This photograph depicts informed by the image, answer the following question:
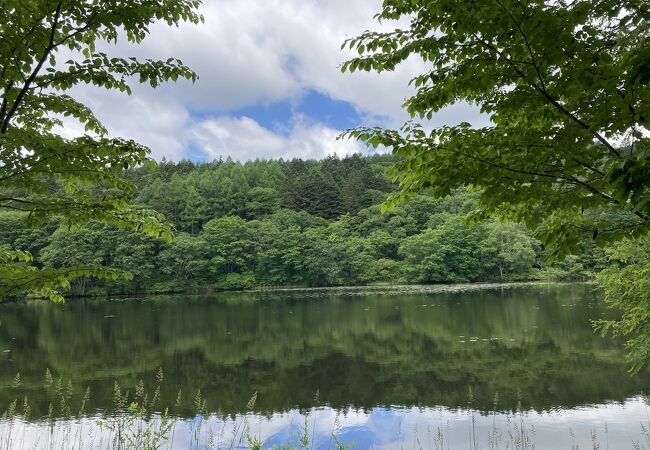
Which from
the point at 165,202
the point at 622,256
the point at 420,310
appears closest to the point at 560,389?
the point at 622,256

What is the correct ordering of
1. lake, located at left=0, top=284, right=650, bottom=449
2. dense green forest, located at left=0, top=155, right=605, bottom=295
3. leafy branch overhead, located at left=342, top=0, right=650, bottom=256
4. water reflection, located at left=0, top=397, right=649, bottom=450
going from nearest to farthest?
leafy branch overhead, located at left=342, top=0, right=650, bottom=256
water reflection, located at left=0, top=397, right=649, bottom=450
lake, located at left=0, top=284, right=650, bottom=449
dense green forest, located at left=0, top=155, right=605, bottom=295

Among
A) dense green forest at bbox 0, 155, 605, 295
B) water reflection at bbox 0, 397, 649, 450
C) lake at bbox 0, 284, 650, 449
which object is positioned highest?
dense green forest at bbox 0, 155, 605, 295

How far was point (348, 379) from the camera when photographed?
48.3 feet

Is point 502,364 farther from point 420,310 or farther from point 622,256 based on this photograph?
point 420,310

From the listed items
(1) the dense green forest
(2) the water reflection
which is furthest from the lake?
(1) the dense green forest

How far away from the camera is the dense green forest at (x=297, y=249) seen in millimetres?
57188

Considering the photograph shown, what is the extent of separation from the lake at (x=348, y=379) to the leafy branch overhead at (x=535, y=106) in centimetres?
313

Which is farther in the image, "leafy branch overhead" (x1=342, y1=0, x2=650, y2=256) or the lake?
the lake

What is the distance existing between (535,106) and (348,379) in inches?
483

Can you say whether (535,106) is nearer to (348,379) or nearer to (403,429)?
(403,429)

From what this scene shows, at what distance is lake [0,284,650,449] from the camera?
10.2m

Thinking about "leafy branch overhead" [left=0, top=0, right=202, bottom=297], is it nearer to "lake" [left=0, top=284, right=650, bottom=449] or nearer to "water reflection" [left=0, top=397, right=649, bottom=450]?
"lake" [left=0, top=284, right=650, bottom=449]


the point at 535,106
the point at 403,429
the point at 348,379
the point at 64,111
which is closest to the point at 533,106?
the point at 535,106

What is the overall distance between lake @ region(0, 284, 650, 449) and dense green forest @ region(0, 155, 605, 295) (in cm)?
2943
